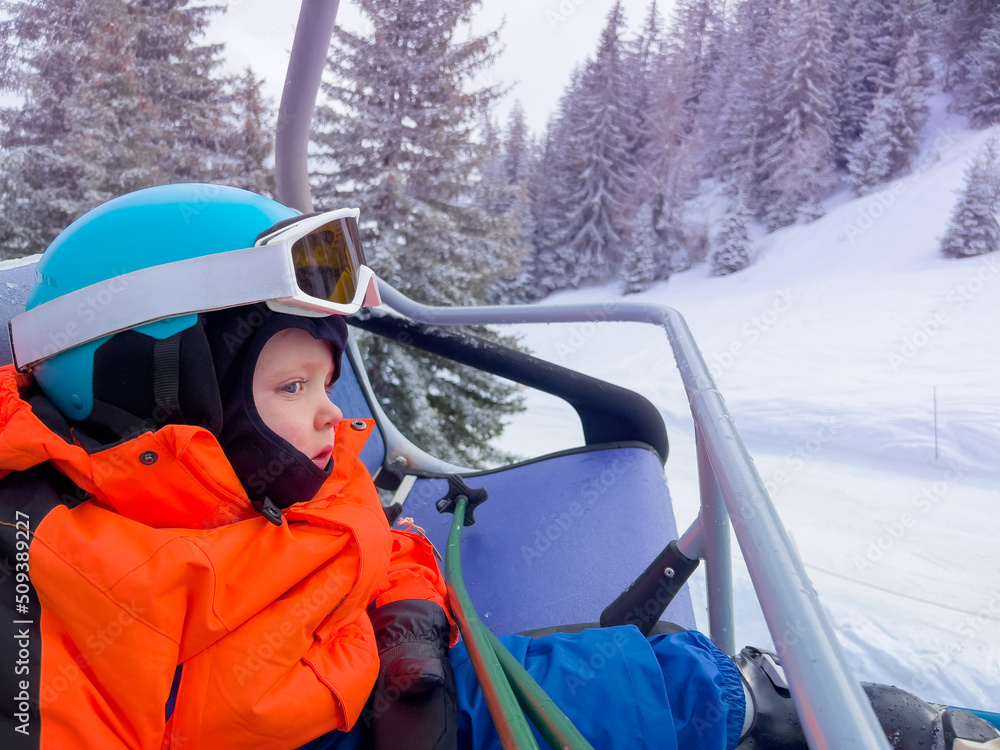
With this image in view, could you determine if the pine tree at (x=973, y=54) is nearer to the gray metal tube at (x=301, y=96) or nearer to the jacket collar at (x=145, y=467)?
the gray metal tube at (x=301, y=96)

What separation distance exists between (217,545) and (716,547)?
936 mm

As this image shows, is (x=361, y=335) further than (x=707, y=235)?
No

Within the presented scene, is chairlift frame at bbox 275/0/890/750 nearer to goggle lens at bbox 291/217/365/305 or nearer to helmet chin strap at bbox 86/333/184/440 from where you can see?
goggle lens at bbox 291/217/365/305

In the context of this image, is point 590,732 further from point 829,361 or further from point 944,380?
point 829,361

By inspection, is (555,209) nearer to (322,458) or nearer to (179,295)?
(322,458)

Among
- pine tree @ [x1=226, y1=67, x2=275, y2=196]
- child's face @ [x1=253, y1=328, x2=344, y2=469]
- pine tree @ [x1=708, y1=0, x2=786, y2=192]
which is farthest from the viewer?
pine tree @ [x1=708, y1=0, x2=786, y2=192]

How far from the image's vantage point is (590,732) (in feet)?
3.03

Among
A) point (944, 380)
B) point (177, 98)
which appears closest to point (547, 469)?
point (944, 380)

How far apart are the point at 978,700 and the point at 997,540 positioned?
1952mm

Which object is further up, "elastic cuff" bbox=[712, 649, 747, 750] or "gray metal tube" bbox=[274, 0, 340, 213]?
"gray metal tube" bbox=[274, 0, 340, 213]

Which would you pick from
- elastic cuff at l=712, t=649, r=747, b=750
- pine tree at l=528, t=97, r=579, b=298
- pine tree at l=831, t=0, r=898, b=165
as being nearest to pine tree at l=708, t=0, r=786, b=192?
pine tree at l=831, t=0, r=898, b=165

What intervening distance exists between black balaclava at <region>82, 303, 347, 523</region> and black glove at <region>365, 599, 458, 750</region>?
0.32m

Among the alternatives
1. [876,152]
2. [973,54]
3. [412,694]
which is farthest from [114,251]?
[973,54]

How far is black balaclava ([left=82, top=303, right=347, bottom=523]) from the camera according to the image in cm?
91
